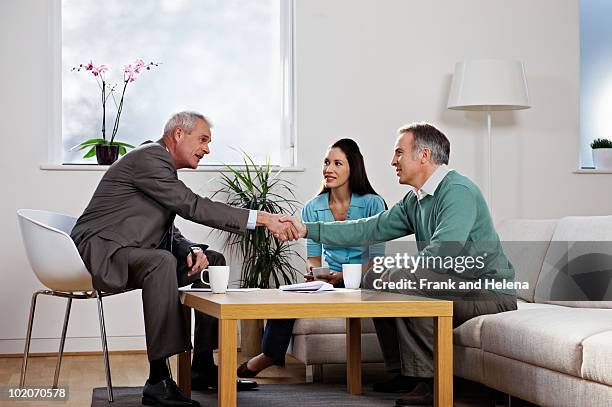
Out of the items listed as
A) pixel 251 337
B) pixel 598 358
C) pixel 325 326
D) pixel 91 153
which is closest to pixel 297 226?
pixel 325 326

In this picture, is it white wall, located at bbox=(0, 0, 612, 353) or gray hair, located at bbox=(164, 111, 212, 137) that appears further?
white wall, located at bbox=(0, 0, 612, 353)

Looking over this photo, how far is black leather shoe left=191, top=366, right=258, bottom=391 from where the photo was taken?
387cm

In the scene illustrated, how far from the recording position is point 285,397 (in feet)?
12.0

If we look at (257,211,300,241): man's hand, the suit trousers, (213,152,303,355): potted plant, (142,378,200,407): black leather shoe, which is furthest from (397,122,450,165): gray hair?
(213,152,303,355): potted plant

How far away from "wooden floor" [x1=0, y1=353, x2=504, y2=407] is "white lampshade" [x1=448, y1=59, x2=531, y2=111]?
1.65m

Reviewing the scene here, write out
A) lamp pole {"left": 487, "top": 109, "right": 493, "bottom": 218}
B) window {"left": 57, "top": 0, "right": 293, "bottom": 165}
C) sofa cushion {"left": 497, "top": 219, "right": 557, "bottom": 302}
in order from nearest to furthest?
sofa cushion {"left": 497, "top": 219, "right": 557, "bottom": 302}, window {"left": 57, "top": 0, "right": 293, "bottom": 165}, lamp pole {"left": 487, "top": 109, "right": 493, "bottom": 218}

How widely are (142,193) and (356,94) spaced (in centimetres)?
214

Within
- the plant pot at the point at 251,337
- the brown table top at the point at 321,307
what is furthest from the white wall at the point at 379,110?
the brown table top at the point at 321,307

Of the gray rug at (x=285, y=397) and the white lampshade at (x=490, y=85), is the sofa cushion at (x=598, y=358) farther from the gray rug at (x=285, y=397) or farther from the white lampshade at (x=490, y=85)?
the white lampshade at (x=490, y=85)

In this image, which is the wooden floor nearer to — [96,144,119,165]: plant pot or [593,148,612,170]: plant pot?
[96,144,119,165]: plant pot

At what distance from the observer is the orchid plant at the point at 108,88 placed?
17.0 ft

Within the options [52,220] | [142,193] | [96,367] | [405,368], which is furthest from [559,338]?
[96,367]

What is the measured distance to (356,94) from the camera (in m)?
5.48

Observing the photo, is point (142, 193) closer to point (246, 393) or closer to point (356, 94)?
point (246, 393)
